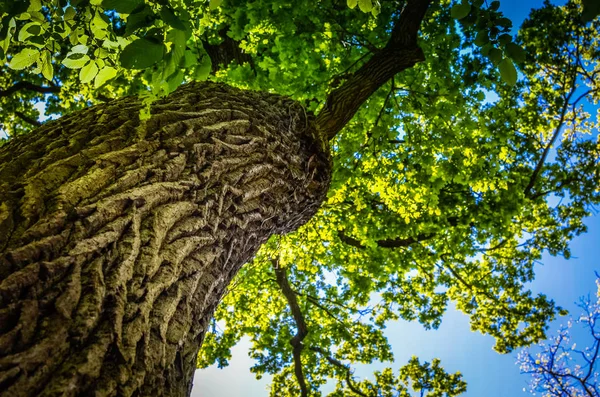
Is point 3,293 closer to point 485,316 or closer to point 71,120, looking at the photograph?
point 71,120

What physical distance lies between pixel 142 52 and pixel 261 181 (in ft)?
4.46

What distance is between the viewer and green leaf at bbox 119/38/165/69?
1.08 meters

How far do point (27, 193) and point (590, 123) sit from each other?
13617 mm

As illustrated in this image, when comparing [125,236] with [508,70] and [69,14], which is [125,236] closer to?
[69,14]

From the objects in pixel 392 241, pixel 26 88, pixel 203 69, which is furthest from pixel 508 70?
pixel 26 88

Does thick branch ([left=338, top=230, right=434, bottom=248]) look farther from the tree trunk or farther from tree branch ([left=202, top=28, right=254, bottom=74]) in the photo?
the tree trunk

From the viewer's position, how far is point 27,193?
51.6 inches

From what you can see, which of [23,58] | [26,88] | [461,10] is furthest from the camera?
[26,88]

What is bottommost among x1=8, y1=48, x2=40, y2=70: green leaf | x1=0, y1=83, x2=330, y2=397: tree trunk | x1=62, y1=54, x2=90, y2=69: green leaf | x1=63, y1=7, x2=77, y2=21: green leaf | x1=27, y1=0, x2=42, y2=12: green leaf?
x1=0, y1=83, x2=330, y2=397: tree trunk

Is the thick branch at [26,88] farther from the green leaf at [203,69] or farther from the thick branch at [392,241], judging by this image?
the green leaf at [203,69]

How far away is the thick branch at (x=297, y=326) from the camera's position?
9.70 m

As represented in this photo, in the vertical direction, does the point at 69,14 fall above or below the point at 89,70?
above

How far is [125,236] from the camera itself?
1346 millimetres

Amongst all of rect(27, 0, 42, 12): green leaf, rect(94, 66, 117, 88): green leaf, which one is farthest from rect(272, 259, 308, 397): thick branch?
rect(27, 0, 42, 12): green leaf
